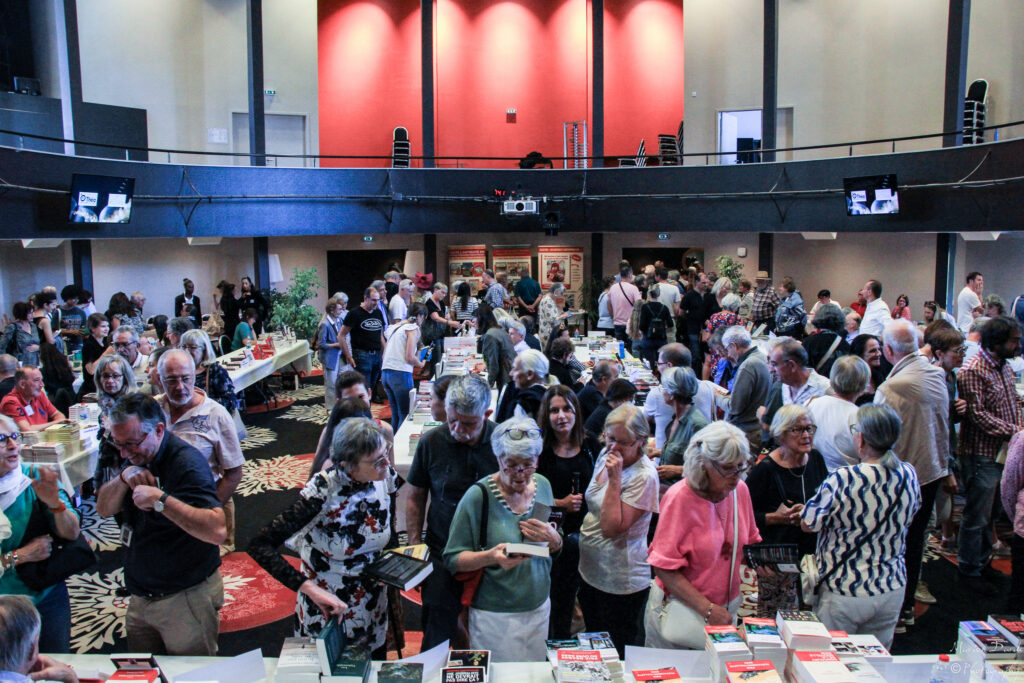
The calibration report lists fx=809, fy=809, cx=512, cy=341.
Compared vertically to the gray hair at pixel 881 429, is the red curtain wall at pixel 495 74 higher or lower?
higher

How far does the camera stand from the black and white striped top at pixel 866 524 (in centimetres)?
319

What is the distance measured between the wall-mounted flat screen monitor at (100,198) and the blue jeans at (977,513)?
1116 centimetres

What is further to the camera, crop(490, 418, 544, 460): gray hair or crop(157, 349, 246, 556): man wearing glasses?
crop(157, 349, 246, 556): man wearing glasses

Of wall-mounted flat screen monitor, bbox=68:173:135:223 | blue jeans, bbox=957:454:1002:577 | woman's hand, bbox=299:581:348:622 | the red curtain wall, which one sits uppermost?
the red curtain wall

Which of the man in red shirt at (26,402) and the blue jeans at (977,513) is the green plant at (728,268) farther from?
the man in red shirt at (26,402)

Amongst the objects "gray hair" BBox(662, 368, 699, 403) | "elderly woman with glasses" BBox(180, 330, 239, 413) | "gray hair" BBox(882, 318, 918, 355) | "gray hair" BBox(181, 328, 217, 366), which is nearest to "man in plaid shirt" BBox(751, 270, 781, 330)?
"gray hair" BBox(882, 318, 918, 355)

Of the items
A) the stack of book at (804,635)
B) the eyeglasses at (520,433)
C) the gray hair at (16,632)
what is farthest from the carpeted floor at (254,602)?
the gray hair at (16,632)

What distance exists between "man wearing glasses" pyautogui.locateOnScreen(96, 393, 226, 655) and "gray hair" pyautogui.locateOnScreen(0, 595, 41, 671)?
0.77 meters

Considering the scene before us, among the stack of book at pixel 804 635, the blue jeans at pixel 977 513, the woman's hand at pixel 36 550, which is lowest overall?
the blue jeans at pixel 977 513

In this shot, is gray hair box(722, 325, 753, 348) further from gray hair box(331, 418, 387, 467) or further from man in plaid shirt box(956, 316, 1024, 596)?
gray hair box(331, 418, 387, 467)

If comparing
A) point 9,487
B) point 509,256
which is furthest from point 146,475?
point 509,256

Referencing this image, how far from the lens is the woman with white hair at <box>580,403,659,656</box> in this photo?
11.1 feet

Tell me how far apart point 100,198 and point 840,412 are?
10.9 meters

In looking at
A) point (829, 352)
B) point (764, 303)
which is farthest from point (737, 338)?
point (764, 303)
